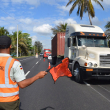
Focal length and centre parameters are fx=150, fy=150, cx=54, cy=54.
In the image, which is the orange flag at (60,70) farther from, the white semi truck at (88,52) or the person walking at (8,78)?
the white semi truck at (88,52)

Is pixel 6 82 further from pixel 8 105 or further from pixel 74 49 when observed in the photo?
pixel 74 49

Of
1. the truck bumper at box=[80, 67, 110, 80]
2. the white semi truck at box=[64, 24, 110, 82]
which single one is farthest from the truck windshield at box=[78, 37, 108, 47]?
the truck bumper at box=[80, 67, 110, 80]

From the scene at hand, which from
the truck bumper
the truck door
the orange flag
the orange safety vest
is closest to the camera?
the orange safety vest

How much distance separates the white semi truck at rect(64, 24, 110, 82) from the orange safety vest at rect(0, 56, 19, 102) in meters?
5.23

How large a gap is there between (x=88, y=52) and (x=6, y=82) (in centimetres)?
595

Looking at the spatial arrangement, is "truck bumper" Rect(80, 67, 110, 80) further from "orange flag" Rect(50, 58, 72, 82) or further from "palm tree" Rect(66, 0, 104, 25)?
"palm tree" Rect(66, 0, 104, 25)

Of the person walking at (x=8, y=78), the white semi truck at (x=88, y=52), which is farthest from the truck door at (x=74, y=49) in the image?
the person walking at (x=8, y=78)

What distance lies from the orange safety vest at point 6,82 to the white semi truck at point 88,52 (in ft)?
17.2

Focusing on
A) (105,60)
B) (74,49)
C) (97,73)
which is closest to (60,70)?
(97,73)

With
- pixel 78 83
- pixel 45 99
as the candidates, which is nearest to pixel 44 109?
pixel 45 99

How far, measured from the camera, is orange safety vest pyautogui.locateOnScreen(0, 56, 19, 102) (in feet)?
6.01

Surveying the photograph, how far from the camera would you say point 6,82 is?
6.08ft

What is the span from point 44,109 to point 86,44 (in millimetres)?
5099

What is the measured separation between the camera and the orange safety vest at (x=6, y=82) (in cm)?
183
